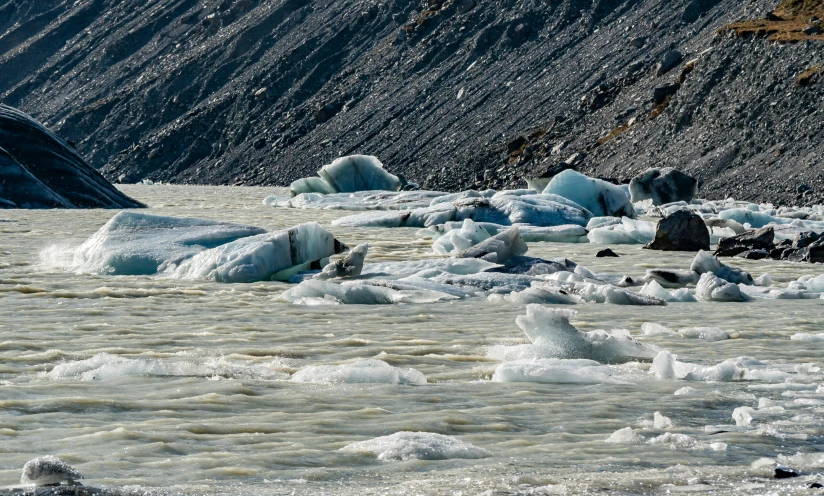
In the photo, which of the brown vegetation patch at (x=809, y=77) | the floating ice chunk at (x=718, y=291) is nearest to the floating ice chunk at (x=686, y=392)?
the floating ice chunk at (x=718, y=291)

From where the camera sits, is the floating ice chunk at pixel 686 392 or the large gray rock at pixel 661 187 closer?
the floating ice chunk at pixel 686 392

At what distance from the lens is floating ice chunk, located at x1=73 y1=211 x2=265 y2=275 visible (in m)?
10.3

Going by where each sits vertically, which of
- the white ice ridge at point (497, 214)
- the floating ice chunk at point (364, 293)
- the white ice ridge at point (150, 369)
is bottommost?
the white ice ridge at point (150, 369)

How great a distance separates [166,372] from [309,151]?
60835 mm

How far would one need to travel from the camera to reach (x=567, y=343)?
5.74m

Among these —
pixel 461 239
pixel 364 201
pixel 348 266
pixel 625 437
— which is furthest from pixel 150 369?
pixel 364 201

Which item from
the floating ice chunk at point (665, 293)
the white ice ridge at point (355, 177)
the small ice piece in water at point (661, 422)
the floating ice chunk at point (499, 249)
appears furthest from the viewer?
the white ice ridge at point (355, 177)

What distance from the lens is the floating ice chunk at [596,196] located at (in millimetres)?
20719

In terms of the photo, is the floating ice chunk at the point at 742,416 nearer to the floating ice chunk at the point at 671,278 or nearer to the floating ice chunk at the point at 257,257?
the floating ice chunk at the point at 671,278

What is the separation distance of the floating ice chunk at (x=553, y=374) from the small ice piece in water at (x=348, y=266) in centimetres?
437

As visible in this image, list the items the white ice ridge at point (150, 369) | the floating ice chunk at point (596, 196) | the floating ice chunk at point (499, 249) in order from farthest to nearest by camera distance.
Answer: the floating ice chunk at point (596, 196), the floating ice chunk at point (499, 249), the white ice ridge at point (150, 369)

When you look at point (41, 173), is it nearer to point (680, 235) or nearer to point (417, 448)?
point (680, 235)

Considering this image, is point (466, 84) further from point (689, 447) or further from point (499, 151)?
point (689, 447)

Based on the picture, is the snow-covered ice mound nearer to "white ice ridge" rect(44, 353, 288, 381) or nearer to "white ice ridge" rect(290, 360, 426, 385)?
"white ice ridge" rect(44, 353, 288, 381)
